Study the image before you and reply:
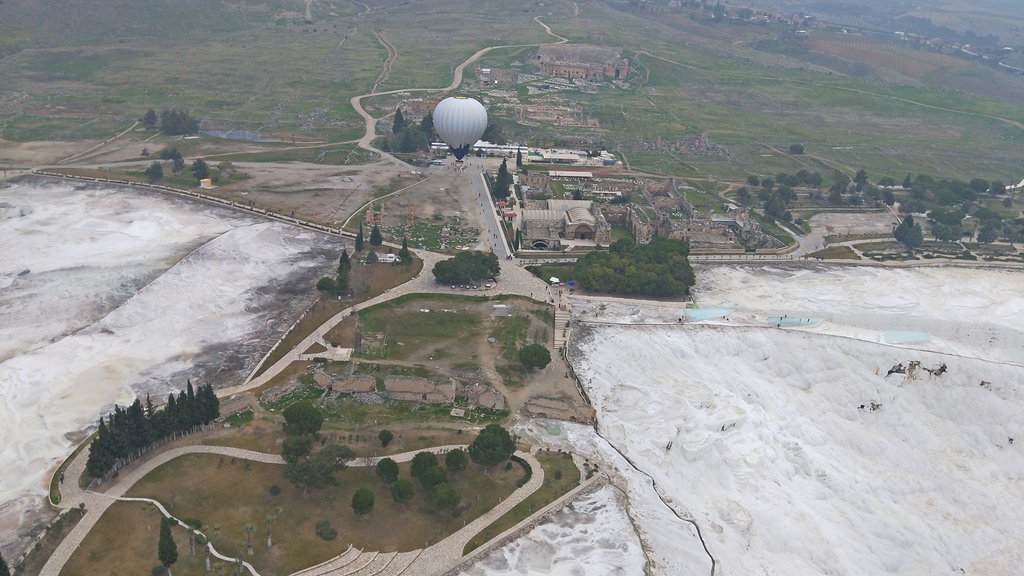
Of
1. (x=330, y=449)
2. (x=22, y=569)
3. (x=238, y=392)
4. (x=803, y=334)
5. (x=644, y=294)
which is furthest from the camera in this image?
(x=644, y=294)

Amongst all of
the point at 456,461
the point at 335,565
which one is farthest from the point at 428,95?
the point at 335,565

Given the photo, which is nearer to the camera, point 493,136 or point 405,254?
point 405,254

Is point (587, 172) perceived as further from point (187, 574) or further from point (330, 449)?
point (187, 574)

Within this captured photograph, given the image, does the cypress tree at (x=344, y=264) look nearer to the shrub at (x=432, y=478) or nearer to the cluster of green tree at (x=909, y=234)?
the shrub at (x=432, y=478)

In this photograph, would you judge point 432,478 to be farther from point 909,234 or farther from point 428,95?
point 428,95

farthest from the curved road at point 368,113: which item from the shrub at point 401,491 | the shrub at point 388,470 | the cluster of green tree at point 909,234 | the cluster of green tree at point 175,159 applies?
the shrub at point 401,491

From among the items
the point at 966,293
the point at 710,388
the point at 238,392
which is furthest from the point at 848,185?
the point at 238,392
